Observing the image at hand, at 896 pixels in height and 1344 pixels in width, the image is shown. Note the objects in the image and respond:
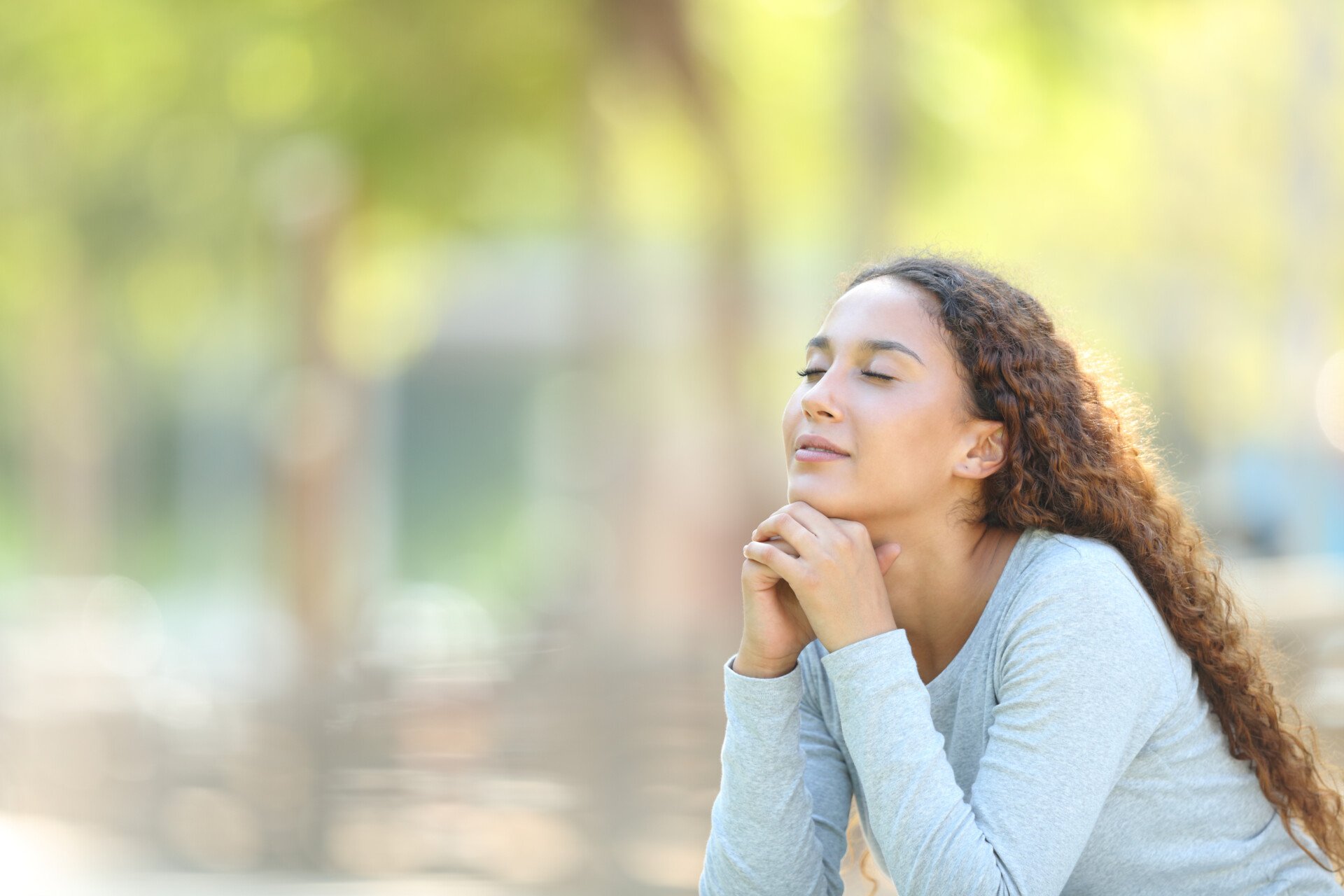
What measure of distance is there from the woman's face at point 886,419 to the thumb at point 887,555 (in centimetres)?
4

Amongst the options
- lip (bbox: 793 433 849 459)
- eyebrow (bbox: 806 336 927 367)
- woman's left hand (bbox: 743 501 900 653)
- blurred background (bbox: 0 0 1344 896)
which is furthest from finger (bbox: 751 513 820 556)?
blurred background (bbox: 0 0 1344 896)

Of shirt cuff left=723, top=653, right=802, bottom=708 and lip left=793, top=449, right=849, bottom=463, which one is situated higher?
lip left=793, top=449, right=849, bottom=463

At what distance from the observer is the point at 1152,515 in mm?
2195

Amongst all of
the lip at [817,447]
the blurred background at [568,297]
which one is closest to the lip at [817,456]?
the lip at [817,447]

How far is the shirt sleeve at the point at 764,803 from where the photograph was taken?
80.8 inches

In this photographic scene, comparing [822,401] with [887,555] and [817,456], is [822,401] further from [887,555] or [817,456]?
[887,555]

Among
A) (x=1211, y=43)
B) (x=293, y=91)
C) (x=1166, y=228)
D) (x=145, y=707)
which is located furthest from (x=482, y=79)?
(x=1166, y=228)

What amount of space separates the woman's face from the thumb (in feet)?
0.14

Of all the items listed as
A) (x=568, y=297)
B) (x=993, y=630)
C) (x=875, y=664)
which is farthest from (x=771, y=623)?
(x=568, y=297)

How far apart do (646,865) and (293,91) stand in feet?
17.0

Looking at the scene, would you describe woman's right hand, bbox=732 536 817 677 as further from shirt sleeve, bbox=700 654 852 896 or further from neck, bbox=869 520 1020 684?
neck, bbox=869 520 1020 684

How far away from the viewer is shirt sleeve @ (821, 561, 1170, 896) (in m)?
1.80

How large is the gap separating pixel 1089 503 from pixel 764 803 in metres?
0.63

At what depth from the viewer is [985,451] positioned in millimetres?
2150
